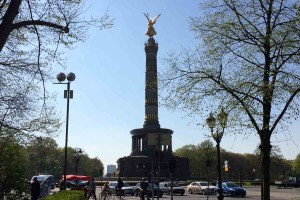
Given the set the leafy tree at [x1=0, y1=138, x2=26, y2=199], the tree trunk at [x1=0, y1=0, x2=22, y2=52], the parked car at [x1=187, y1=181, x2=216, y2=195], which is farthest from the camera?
the parked car at [x1=187, y1=181, x2=216, y2=195]

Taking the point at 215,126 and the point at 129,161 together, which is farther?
the point at 129,161

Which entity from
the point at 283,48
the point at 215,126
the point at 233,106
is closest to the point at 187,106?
the point at 233,106

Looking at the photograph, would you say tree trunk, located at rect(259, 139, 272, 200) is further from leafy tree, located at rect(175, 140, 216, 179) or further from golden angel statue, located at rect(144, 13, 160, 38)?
leafy tree, located at rect(175, 140, 216, 179)

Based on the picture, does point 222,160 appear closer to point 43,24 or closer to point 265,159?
point 265,159

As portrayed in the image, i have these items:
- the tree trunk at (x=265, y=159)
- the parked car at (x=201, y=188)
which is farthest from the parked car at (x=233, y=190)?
the tree trunk at (x=265, y=159)

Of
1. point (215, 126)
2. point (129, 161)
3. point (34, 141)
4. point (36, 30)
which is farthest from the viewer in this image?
point (129, 161)

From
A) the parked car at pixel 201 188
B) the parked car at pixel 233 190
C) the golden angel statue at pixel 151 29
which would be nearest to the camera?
the parked car at pixel 233 190

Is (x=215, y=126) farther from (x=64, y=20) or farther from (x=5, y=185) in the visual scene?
(x=64, y=20)

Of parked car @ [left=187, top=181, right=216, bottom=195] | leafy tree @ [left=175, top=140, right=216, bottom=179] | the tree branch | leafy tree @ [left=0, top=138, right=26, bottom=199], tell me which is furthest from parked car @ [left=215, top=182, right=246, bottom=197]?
leafy tree @ [left=175, top=140, right=216, bottom=179]

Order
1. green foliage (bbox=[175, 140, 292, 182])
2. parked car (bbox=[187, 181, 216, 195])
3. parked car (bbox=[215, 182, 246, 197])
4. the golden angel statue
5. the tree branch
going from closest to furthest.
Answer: the tree branch
parked car (bbox=[215, 182, 246, 197])
parked car (bbox=[187, 181, 216, 195])
the golden angel statue
green foliage (bbox=[175, 140, 292, 182])

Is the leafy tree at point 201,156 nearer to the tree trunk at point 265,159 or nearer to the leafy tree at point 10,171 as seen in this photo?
the tree trunk at point 265,159

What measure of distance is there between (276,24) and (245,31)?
1.09m

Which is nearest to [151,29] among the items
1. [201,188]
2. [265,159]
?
[201,188]

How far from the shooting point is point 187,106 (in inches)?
620
